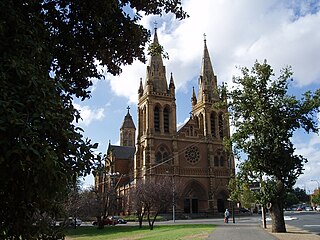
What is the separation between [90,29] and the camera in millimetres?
6750

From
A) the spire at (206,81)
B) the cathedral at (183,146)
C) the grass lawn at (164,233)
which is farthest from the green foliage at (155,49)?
the spire at (206,81)

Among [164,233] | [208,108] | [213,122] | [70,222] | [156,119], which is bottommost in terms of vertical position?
[164,233]

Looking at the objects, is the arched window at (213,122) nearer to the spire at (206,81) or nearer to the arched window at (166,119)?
the spire at (206,81)

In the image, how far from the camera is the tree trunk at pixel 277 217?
2173cm

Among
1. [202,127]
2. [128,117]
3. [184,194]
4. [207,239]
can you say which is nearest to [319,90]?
[207,239]

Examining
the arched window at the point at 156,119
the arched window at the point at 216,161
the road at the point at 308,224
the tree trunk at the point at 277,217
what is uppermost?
the arched window at the point at 156,119

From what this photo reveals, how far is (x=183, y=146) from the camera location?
216ft

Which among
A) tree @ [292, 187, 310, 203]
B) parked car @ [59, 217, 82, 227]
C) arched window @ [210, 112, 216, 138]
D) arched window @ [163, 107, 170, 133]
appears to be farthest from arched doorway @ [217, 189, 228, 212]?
tree @ [292, 187, 310, 203]

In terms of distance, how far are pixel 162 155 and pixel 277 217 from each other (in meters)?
42.0

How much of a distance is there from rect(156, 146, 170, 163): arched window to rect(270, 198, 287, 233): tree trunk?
41.0 m

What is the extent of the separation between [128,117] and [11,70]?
9818 cm

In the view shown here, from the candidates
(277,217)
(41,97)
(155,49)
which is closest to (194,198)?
(277,217)

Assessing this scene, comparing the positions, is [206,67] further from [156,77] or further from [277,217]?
[277,217]

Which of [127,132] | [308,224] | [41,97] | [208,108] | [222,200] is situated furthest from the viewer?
[127,132]
